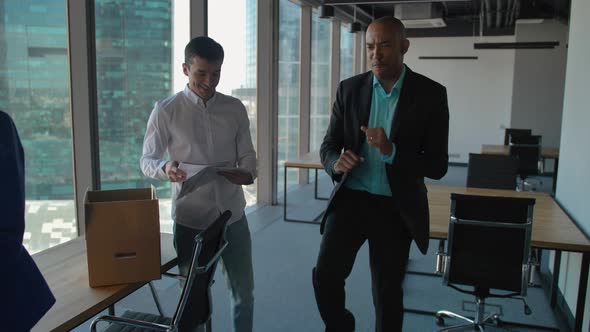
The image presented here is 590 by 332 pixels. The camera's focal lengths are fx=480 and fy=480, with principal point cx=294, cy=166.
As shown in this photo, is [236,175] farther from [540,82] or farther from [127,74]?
[540,82]

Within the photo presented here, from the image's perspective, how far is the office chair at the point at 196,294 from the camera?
1.59 meters

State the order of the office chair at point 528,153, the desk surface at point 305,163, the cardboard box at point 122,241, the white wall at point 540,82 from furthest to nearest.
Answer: the white wall at point 540,82 < the office chair at point 528,153 < the desk surface at point 305,163 < the cardboard box at point 122,241

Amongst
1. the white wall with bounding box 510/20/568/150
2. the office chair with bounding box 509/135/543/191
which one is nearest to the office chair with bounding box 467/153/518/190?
the office chair with bounding box 509/135/543/191

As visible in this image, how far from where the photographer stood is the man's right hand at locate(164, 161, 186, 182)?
182 cm

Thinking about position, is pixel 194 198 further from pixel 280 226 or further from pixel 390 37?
pixel 280 226

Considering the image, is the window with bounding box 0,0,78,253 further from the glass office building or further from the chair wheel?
the chair wheel

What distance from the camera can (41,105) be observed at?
2664mm

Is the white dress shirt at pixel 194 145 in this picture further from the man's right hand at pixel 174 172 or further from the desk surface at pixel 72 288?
the desk surface at pixel 72 288

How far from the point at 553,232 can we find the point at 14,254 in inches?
101

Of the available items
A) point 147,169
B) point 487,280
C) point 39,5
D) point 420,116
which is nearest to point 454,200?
point 487,280

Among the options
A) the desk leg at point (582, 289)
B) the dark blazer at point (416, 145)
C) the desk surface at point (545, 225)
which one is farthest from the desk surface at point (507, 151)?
the dark blazer at point (416, 145)

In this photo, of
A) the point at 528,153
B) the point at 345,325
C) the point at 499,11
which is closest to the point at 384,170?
the point at 345,325

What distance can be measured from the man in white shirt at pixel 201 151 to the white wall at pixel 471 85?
30.7ft

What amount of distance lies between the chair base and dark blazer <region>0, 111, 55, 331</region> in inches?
93.1
